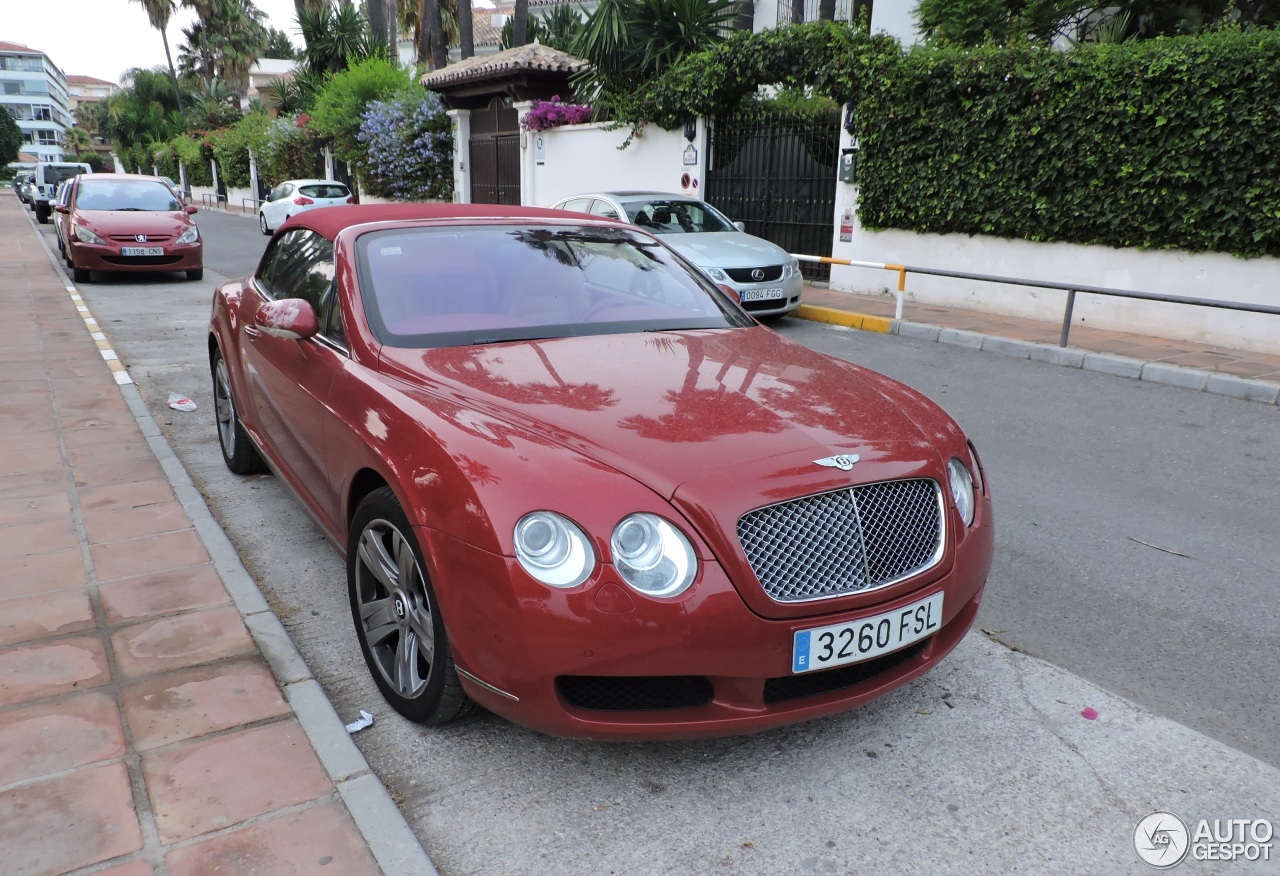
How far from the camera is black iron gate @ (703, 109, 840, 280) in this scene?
14.9 m

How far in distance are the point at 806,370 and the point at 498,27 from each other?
2355 inches

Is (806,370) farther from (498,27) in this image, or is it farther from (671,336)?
(498,27)

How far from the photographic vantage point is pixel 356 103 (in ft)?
97.0

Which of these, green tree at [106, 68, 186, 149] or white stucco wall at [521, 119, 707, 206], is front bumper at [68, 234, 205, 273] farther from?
green tree at [106, 68, 186, 149]

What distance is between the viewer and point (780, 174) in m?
15.6

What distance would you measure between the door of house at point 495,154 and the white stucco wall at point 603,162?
3.01ft

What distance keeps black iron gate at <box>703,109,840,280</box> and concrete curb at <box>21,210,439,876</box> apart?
39.0ft

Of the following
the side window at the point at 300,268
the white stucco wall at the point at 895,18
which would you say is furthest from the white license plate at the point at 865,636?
the white stucco wall at the point at 895,18

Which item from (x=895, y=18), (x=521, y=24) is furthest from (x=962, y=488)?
(x=521, y=24)

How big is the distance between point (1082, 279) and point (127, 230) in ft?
43.0

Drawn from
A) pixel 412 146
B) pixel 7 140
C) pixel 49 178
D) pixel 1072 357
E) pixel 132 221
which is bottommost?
pixel 1072 357

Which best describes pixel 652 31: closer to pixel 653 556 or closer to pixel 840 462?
pixel 840 462

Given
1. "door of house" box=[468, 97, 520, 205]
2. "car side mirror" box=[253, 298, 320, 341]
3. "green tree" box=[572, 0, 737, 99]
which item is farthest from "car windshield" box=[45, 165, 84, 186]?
"car side mirror" box=[253, 298, 320, 341]

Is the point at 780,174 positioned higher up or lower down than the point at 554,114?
lower down
